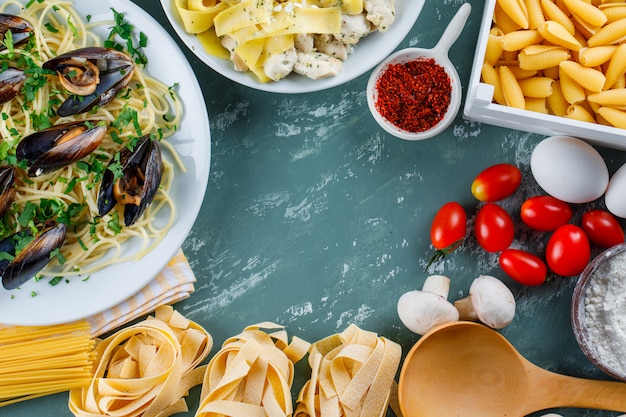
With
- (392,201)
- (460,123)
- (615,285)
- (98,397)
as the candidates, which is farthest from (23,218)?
(615,285)

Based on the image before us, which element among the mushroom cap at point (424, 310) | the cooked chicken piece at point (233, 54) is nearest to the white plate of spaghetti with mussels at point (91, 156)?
the cooked chicken piece at point (233, 54)

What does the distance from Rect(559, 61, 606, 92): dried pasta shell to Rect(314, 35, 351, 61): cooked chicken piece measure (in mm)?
667

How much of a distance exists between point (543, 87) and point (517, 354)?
2.86 ft

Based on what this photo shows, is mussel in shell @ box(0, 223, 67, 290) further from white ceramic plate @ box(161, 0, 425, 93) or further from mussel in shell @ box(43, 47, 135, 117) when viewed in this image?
white ceramic plate @ box(161, 0, 425, 93)

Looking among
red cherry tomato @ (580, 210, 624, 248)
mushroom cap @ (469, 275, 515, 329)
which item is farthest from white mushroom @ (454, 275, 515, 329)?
red cherry tomato @ (580, 210, 624, 248)

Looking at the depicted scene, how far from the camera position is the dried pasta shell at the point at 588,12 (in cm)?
202

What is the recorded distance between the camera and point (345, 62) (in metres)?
2.11

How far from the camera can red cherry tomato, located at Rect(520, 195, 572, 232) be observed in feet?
7.30

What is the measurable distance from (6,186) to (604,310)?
186cm

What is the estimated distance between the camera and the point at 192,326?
231cm

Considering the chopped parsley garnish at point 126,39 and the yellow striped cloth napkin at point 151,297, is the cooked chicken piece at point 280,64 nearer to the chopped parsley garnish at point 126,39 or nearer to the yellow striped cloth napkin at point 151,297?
the chopped parsley garnish at point 126,39

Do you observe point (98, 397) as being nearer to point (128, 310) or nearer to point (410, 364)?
point (128, 310)

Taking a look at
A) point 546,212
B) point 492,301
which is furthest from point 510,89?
point 492,301

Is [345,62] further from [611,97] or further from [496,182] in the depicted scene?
[611,97]
